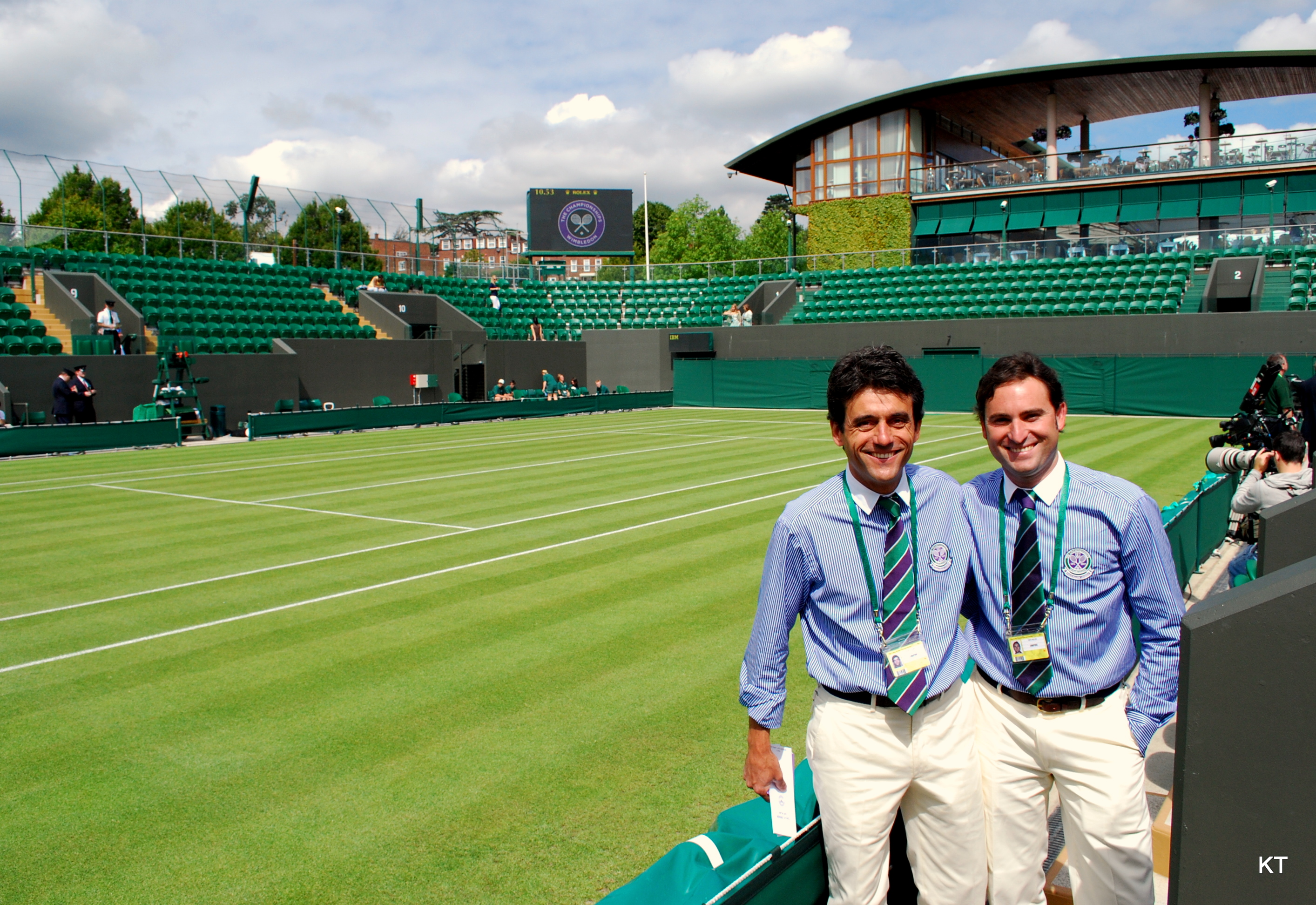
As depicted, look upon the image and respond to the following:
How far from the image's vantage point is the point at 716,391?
43.6 meters

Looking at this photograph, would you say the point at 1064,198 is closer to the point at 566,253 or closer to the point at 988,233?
the point at 988,233

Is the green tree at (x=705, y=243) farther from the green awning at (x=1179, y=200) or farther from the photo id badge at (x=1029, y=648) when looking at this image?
the photo id badge at (x=1029, y=648)

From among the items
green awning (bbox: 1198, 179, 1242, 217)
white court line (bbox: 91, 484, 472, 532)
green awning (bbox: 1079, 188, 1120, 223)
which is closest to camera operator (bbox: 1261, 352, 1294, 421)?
white court line (bbox: 91, 484, 472, 532)

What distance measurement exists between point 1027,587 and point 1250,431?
861 cm

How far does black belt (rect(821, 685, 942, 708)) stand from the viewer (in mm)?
3025

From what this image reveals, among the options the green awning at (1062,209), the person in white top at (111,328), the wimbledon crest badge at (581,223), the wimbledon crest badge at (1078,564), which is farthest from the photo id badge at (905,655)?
the wimbledon crest badge at (581,223)

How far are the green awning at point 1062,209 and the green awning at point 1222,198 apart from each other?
5466 mm

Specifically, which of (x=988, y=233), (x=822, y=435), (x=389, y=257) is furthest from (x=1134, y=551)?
(x=988, y=233)

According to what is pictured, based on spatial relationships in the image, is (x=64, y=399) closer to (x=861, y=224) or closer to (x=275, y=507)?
(x=275, y=507)

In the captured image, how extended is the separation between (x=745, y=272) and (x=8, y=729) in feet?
151

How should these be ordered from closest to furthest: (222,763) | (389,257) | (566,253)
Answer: (222,763)
(389,257)
(566,253)

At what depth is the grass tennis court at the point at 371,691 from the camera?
4645mm

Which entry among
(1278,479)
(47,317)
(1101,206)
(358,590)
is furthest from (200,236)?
(1278,479)

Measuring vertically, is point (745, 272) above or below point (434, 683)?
above
